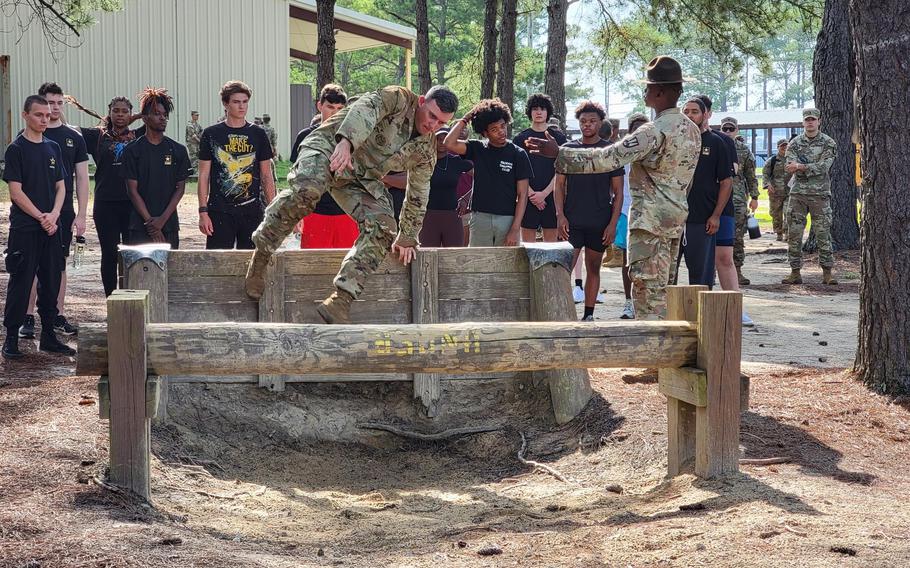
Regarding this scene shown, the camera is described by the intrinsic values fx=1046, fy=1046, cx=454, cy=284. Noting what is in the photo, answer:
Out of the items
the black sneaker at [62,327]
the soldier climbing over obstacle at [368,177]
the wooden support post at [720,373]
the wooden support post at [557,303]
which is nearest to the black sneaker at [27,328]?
the black sneaker at [62,327]

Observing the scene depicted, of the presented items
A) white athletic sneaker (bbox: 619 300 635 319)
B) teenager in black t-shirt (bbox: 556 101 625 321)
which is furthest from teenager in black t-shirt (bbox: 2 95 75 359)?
white athletic sneaker (bbox: 619 300 635 319)

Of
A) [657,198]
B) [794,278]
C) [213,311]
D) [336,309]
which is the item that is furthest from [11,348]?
[794,278]

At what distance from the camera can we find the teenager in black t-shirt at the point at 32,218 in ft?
27.1

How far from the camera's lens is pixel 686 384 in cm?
554

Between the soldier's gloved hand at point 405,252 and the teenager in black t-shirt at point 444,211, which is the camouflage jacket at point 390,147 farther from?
the teenager in black t-shirt at point 444,211

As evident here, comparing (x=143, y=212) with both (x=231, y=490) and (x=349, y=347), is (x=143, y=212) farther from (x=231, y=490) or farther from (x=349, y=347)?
(x=349, y=347)

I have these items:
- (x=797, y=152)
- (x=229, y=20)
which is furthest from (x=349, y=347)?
(x=229, y=20)

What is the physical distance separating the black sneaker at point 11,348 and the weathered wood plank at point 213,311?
1611 millimetres

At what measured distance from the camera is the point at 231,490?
20.0 ft

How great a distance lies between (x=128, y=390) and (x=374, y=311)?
2.91m

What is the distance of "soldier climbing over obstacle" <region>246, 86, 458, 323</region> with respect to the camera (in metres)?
6.70

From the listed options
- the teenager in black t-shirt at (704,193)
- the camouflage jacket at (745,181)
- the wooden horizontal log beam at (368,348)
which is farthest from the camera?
the camouflage jacket at (745,181)

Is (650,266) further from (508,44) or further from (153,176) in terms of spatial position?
(508,44)

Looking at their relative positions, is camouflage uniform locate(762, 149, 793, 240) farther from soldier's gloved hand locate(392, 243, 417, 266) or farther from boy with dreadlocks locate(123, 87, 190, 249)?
soldier's gloved hand locate(392, 243, 417, 266)
